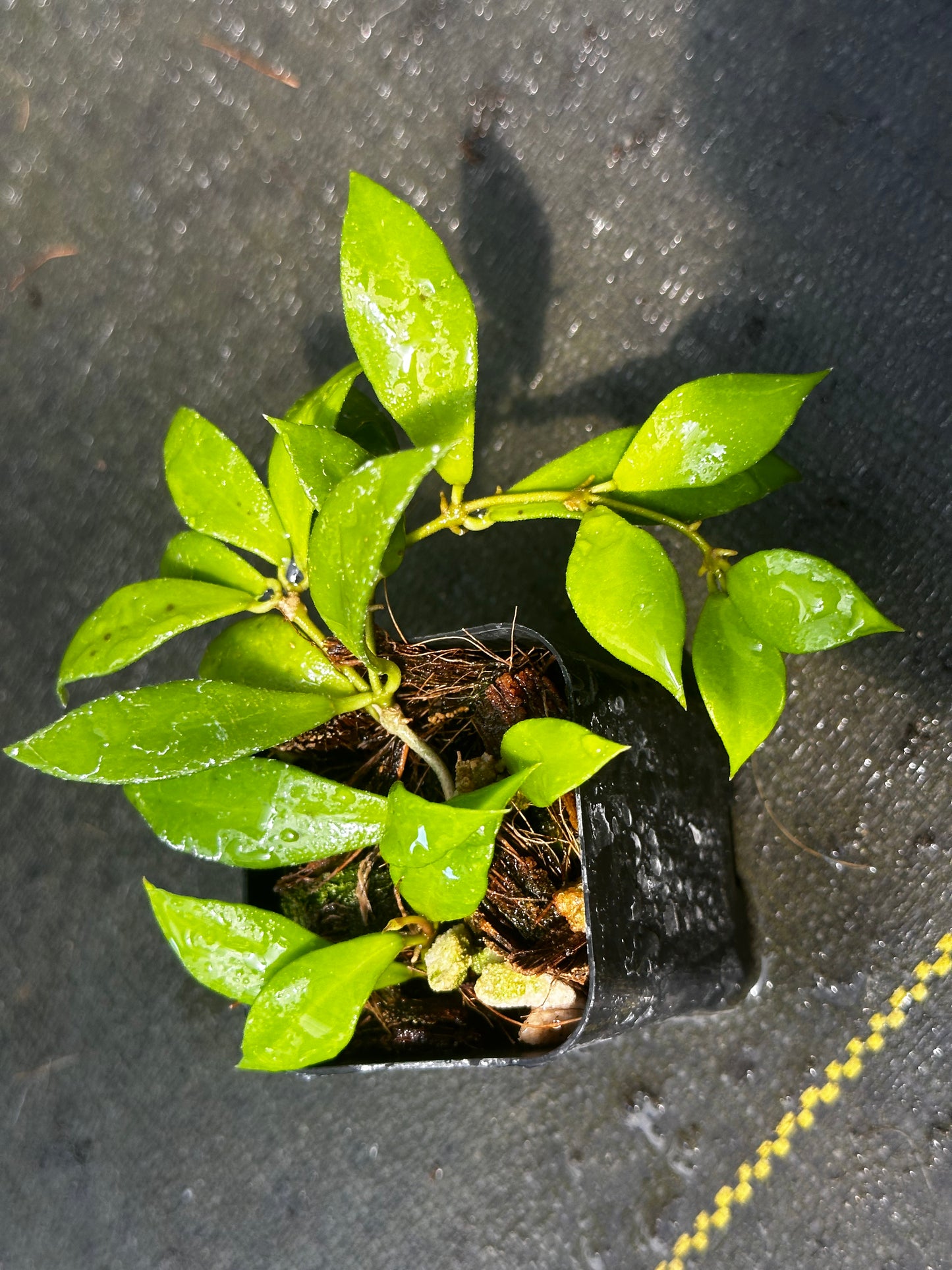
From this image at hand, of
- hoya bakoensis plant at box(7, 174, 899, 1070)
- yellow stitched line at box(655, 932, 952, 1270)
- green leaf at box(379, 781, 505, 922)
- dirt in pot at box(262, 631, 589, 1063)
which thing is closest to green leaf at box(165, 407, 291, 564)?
hoya bakoensis plant at box(7, 174, 899, 1070)

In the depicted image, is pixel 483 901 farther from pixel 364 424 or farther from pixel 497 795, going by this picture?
pixel 364 424

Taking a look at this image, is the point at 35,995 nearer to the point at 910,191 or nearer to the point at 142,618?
the point at 142,618

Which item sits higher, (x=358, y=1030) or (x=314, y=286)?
(x=314, y=286)

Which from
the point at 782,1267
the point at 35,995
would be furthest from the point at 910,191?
the point at 35,995

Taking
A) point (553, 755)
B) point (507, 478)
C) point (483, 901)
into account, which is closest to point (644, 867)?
point (483, 901)

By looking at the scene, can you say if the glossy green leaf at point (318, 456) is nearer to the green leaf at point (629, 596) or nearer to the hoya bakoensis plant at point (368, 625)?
the hoya bakoensis plant at point (368, 625)
